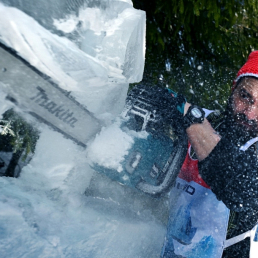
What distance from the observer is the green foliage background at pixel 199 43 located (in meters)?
2.33

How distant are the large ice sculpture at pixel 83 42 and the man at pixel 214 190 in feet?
1.55

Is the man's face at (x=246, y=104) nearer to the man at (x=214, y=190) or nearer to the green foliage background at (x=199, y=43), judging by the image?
the man at (x=214, y=190)

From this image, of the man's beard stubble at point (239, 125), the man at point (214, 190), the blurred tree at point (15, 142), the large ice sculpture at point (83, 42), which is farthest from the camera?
the blurred tree at point (15, 142)

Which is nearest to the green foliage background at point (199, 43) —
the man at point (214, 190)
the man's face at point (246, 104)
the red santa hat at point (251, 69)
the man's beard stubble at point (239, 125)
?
the red santa hat at point (251, 69)

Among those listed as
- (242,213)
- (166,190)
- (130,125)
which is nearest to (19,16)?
(130,125)

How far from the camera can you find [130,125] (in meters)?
1.31

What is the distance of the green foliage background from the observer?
2.33 meters

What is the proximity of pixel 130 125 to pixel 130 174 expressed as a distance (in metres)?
0.23

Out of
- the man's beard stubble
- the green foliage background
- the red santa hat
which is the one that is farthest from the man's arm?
the green foliage background

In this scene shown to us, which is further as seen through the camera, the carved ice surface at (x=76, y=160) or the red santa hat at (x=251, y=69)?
the red santa hat at (x=251, y=69)

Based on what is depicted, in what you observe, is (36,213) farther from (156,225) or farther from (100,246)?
(156,225)

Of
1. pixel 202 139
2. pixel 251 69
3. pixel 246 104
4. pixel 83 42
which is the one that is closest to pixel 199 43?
pixel 251 69

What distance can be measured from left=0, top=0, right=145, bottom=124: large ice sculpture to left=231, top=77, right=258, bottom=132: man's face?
83 cm

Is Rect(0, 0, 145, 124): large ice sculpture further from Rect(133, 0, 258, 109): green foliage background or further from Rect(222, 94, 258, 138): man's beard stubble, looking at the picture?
Rect(133, 0, 258, 109): green foliage background
